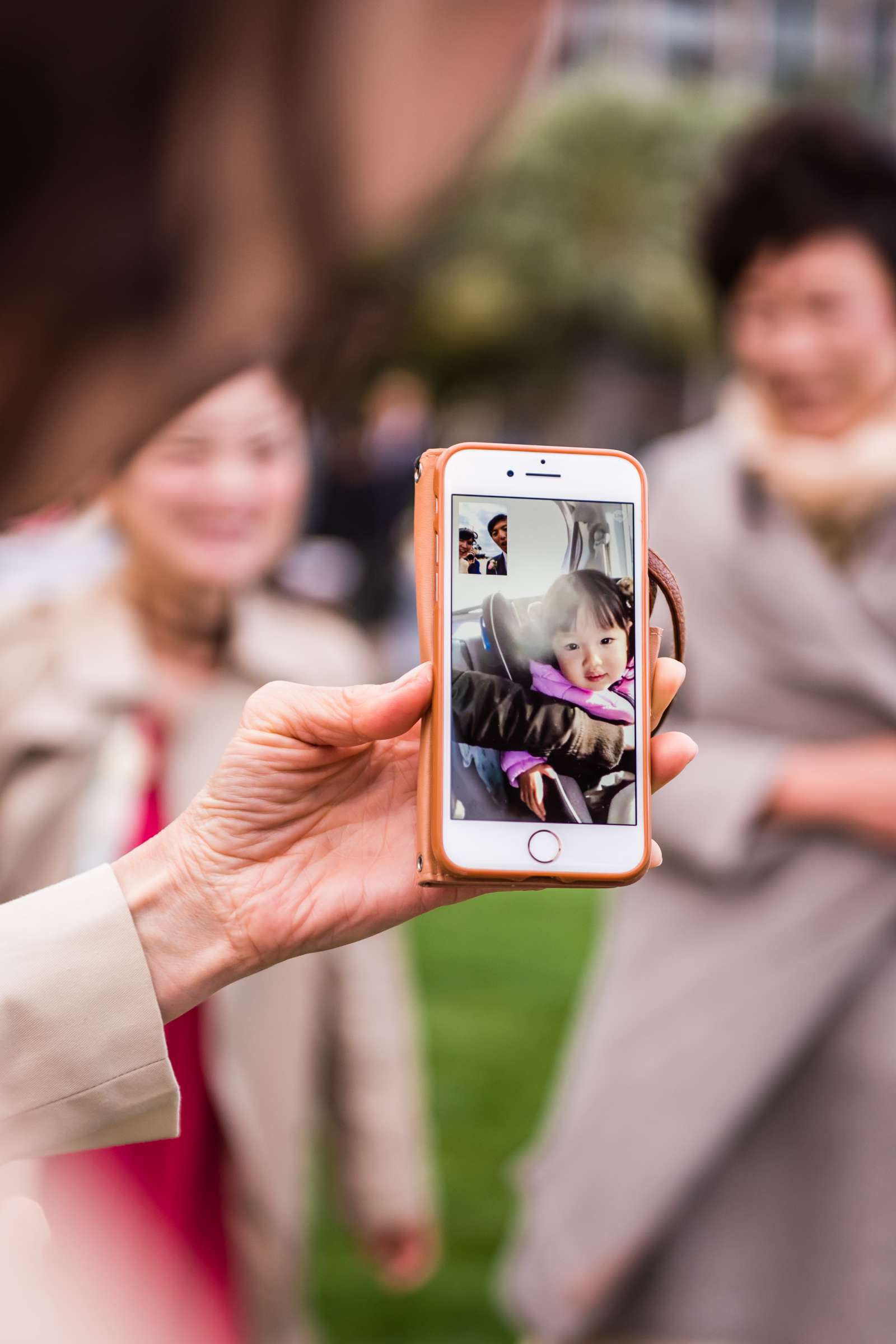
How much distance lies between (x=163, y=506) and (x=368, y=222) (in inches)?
87.1

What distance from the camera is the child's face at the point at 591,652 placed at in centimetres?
102

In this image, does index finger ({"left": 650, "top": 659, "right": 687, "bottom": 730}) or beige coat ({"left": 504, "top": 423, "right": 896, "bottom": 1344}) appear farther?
beige coat ({"left": 504, "top": 423, "right": 896, "bottom": 1344})

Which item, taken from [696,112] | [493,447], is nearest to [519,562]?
[493,447]

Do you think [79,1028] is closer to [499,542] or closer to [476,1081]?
[499,542]

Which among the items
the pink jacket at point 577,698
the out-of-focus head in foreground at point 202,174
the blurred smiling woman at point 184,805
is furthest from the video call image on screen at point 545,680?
the blurred smiling woman at point 184,805

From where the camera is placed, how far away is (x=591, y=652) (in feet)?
3.36

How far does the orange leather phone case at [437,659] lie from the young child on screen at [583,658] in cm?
2

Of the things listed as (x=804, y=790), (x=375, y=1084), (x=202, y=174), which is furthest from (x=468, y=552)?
(x=375, y=1084)

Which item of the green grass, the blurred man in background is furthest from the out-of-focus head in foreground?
the green grass

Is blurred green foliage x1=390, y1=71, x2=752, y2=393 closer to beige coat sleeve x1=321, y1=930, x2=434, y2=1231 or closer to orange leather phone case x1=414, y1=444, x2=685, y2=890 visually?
beige coat sleeve x1=321, y1=930, x2=434, y2=1231

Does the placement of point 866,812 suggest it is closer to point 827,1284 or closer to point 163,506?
point 827,1284

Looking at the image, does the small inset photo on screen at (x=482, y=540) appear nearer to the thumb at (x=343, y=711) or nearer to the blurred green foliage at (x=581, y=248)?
the thumb at (x=343, y=711)

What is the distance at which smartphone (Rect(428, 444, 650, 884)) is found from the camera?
3.35 feet

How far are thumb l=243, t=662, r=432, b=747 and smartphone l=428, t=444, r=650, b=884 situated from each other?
1.0 inches
